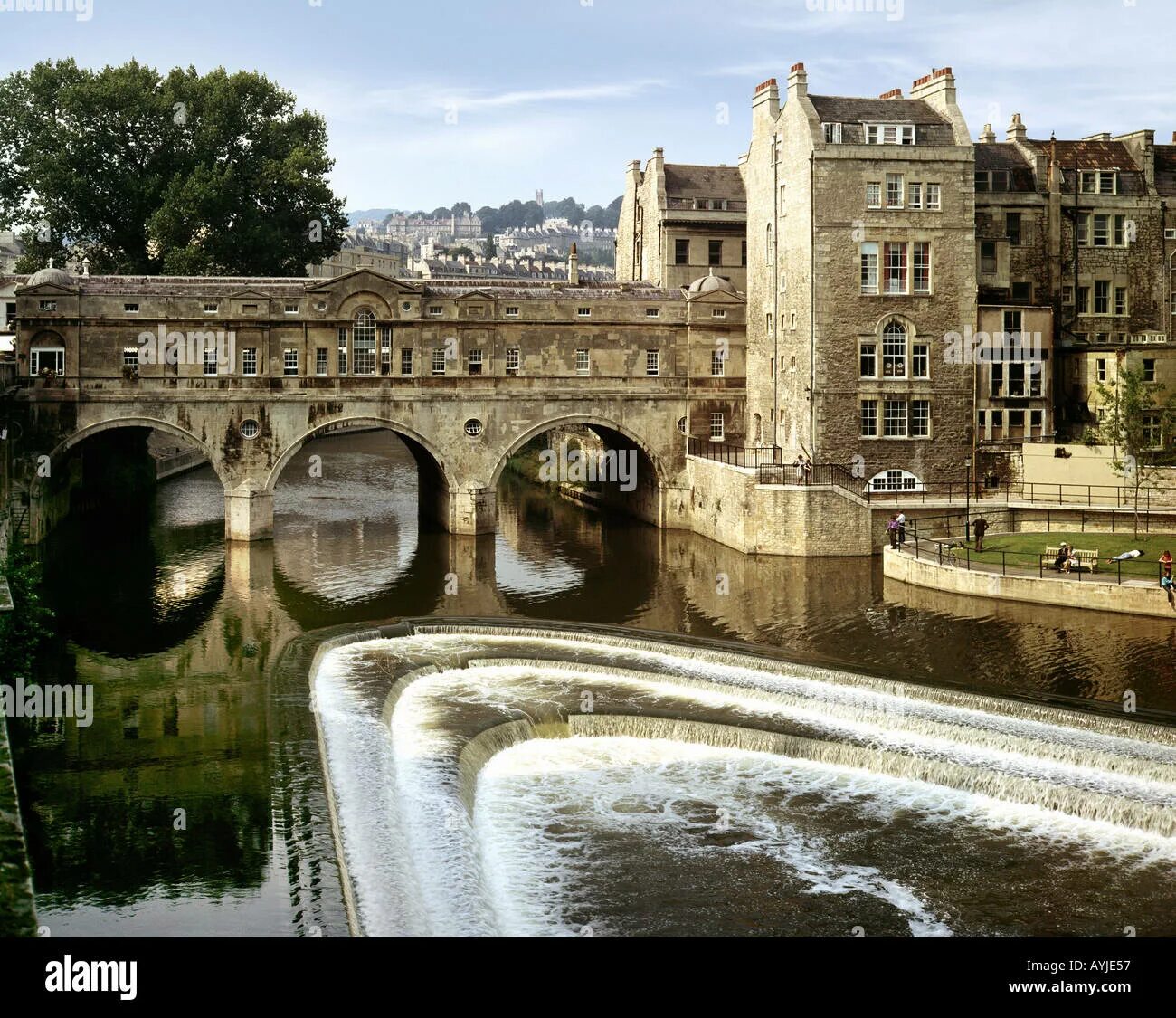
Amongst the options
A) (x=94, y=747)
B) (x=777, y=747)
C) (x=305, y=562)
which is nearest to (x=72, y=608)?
(x=305, y=562)

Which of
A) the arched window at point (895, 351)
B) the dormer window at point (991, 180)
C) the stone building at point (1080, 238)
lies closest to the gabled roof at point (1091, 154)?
the stone building at point (1080, 238)

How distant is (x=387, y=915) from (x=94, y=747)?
1246cm

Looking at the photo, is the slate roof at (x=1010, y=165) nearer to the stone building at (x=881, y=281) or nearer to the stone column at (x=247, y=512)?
the stone building at (x=881, y=281)

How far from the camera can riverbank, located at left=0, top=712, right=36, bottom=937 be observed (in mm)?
19938

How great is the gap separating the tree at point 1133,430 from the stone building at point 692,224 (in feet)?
88.7

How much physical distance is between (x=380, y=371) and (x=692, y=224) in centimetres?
2451

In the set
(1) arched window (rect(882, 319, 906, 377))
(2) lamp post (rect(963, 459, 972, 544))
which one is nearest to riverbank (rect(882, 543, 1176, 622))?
(2) lamp post (rect(963, 459, 972, 544))

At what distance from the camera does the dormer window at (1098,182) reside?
72750 mm

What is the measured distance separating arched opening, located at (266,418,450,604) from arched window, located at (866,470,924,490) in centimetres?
1996

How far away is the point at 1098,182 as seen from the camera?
72812mm

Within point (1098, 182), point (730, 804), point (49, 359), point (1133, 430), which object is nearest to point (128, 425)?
point (49, 359)

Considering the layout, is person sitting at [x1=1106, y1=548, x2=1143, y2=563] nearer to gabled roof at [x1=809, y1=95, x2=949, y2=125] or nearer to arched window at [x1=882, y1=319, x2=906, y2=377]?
arched window at [x1=882, y1=319, x2=906, y2=377]
